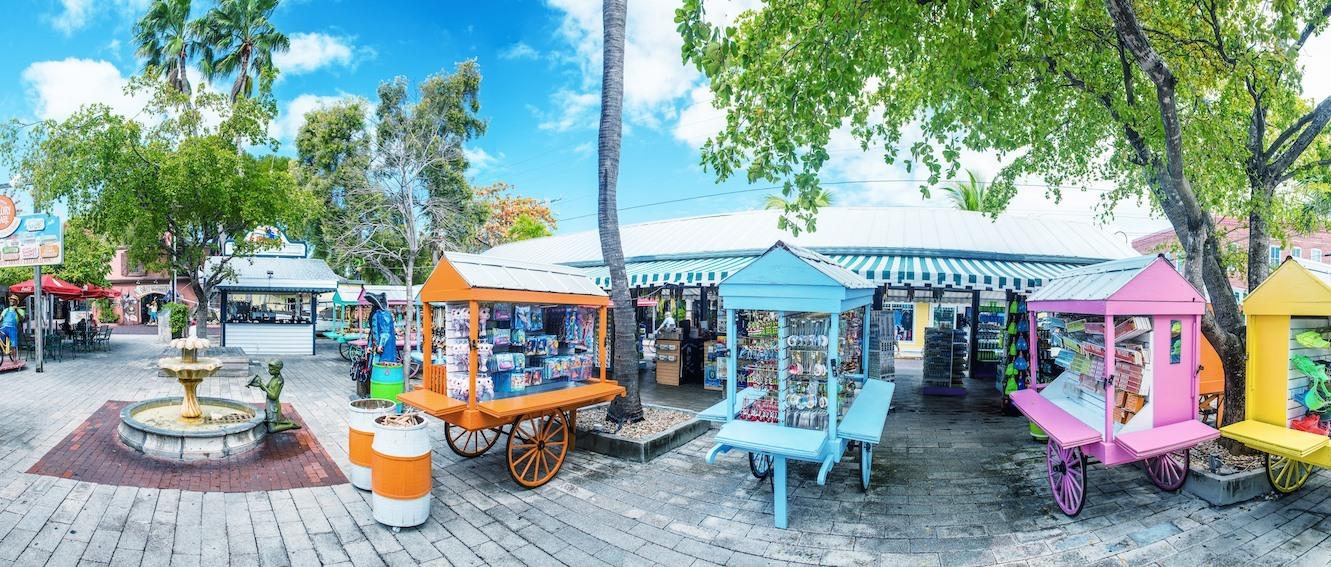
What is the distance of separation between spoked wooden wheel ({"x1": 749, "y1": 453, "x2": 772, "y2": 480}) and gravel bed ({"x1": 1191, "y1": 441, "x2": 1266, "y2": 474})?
370cm

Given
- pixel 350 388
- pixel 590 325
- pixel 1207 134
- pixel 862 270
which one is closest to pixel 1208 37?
pixel 1207 134

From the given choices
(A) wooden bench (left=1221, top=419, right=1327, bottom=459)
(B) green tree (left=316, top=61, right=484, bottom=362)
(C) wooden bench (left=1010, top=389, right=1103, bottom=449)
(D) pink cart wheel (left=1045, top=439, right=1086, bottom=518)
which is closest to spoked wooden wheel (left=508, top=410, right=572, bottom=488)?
(C) wooden bench (left=1010, top=389, right=1103, bottom=449)

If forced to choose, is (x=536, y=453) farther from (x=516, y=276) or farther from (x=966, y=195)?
(x=966, y=195)

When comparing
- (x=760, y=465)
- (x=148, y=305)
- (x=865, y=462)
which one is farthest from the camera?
(x=148, y=305)

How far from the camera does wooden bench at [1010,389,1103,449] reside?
470cm

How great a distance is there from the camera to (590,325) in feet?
24.6

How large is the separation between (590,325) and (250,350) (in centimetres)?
1602

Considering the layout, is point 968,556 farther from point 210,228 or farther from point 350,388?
point 210,228

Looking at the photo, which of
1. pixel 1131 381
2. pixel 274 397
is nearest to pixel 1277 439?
pixel 1131 381

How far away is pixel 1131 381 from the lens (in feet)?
16.9

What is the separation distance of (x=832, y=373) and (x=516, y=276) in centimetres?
326

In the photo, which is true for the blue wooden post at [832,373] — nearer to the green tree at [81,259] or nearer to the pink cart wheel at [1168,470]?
the pink cart wheel at [1168,470]

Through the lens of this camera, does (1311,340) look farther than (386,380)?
No

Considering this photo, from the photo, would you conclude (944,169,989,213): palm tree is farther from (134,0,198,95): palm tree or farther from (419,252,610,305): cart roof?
(134,0,198,95): palm tree
